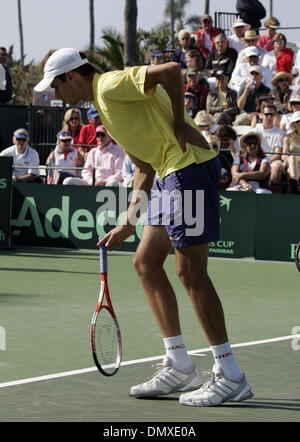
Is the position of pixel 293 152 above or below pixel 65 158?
above

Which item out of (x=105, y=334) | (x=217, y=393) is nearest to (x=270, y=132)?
(x=105, y=334)

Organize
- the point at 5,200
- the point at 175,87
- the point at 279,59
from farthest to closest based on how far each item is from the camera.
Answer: the point at 279,59 < the point at 5,200 < the point at 175,87

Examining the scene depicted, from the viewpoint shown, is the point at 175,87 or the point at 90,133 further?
the point at 90,133

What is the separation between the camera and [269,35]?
815 inches

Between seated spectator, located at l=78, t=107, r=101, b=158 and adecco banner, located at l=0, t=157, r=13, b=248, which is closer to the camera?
adecco banner, located at l=0, t=157, r=13, b=248

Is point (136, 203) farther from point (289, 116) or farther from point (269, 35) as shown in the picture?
point (269, 35)

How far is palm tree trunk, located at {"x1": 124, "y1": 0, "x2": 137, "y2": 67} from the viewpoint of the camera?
26734 mm

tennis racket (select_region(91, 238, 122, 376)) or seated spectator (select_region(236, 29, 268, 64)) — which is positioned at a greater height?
seated spectator (select_region(236, 29, 268, 64))

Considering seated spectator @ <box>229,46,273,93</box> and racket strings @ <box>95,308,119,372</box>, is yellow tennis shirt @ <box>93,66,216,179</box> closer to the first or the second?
racket strings @ <box>95,308,119,372</box>

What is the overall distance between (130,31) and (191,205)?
21856mm

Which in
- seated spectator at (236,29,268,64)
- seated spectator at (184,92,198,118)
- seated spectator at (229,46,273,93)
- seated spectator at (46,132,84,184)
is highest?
seated spectator at (236,29,268,64)

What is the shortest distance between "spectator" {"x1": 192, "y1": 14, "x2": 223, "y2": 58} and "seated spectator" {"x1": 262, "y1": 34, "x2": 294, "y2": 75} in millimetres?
2069

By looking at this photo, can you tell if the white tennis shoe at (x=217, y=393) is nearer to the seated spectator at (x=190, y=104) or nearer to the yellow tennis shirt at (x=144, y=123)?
the yellow tennis shirt at (x=144, y=123)

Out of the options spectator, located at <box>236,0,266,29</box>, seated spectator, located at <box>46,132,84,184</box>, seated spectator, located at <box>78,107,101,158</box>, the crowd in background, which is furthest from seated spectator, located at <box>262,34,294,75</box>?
seated spectator, located at <box>46,132,84,184</box>
